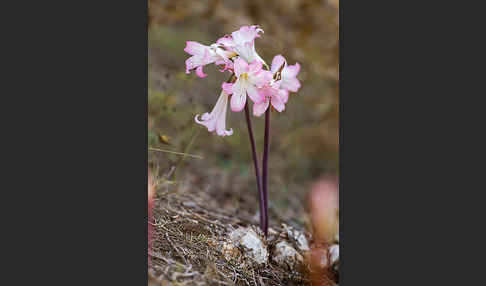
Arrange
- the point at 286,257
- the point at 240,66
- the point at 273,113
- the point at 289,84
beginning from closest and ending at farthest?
1. the point at 240,66
2. the point at 289,84
3. the point at 286,257
4. the point at 273,113

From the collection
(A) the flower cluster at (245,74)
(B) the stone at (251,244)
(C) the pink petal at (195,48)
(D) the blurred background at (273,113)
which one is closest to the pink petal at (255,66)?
(A) the flower cluster at (245,74)

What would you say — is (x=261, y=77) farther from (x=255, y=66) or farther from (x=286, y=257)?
(x=286, y=257)

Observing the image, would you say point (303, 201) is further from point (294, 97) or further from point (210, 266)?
point (210, 266)

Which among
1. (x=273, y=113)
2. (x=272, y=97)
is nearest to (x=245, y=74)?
(x=272, y=97)

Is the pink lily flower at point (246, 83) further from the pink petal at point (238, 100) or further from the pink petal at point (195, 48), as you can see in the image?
the pink petal at point (195, 48)

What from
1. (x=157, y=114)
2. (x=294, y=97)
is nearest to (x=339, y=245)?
(x=157, y=114)

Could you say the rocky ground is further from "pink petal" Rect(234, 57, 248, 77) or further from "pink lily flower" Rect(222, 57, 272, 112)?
"pink petal" Rect(234, 57, 248, 77)

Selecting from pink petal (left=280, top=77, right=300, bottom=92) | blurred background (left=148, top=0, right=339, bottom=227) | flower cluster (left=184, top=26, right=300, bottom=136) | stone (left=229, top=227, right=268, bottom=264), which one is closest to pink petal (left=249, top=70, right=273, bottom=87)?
flower cluster (left=184, top=26, right=300, bottom=136)
